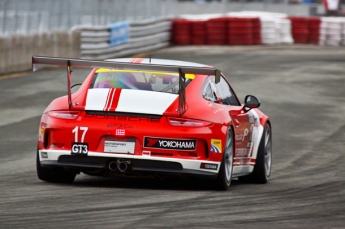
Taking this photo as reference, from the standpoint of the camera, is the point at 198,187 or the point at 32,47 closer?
the point at 198,187

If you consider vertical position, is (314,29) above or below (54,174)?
below

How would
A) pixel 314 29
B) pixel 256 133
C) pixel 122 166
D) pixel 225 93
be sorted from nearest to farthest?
pixel 122 166 → pixel 225 93 → pixel 256 133 → pixel 314 29

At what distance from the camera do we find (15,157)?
12.2 metres

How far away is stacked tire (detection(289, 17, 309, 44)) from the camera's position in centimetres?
3897

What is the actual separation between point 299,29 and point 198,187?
30.3 m

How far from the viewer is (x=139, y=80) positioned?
921 cm

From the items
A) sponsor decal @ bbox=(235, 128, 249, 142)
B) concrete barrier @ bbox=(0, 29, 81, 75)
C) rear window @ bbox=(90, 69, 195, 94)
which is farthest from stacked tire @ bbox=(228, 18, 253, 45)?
rear window @ bbox=(90, 69, 195, 94)

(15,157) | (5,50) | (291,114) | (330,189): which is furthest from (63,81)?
(330,189)

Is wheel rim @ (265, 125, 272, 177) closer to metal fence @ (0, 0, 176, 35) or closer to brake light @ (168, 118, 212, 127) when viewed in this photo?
brake light @ (168, 118, 212, 127)

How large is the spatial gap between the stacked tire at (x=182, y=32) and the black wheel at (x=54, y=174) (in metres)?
27.8

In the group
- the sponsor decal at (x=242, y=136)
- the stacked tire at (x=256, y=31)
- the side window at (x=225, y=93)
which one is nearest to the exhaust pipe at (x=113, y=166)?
the sponsor decal at (x=242, y=136)

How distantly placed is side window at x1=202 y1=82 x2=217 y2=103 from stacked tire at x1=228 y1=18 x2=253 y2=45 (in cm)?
2739

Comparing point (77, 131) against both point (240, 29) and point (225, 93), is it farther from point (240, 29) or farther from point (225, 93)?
point (240, 29)

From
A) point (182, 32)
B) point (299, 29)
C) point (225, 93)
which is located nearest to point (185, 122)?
point (225, 93)
